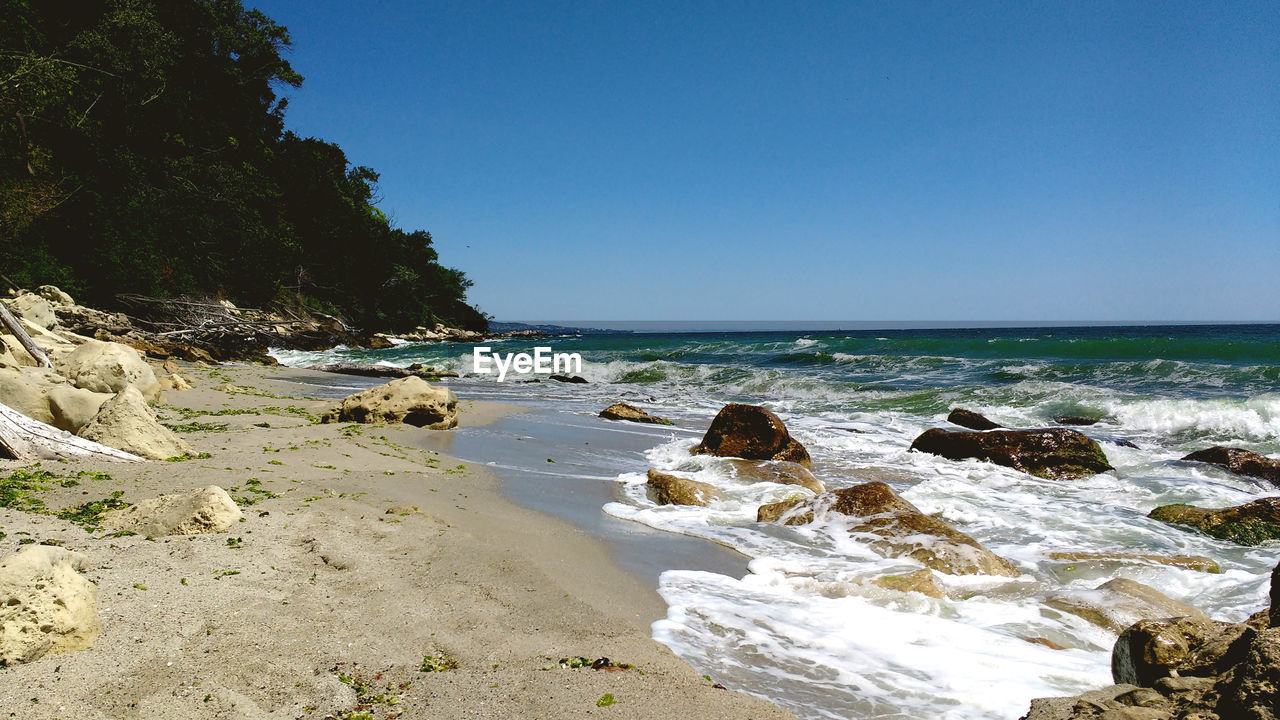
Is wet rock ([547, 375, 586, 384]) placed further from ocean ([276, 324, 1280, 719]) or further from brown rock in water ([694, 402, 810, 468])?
brown rock in water ([694, 402, 810, 468])

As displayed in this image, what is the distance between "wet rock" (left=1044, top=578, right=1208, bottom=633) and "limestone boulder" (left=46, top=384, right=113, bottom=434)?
772cm

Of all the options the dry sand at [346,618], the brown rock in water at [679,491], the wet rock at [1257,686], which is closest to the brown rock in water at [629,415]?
the brown rock in water at [679,491]

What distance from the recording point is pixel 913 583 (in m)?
4.17

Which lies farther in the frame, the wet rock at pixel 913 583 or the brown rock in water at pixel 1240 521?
the brown rock in water at pixel 1240 521

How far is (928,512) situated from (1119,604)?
2398 mm

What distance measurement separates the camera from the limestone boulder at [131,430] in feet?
17.7

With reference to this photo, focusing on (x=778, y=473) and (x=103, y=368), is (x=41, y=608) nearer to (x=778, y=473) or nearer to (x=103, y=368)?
→ (x=778, y=473)

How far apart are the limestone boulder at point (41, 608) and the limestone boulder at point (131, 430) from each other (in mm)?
3411

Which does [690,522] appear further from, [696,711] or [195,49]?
[195,49]

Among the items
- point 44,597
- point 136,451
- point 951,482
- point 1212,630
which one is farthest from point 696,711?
point 951,482

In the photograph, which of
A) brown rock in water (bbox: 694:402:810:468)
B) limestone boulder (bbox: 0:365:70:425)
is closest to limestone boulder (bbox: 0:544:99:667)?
limestone boulder (bbox: 0:365:70:425)

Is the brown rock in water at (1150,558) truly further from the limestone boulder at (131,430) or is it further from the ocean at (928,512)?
the limestone boulder at (131,430)

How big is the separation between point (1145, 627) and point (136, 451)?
22.3 feet

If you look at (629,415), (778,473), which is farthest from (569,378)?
(778,473)
